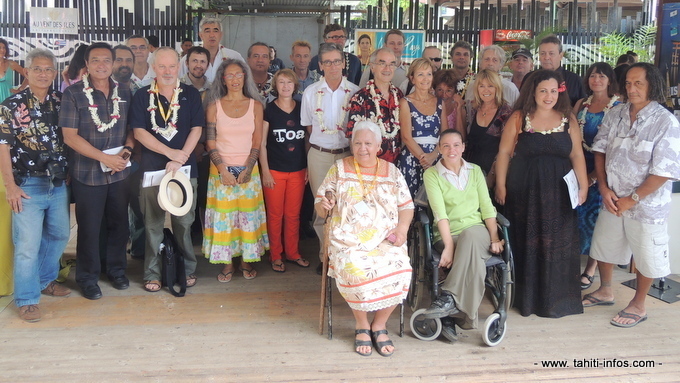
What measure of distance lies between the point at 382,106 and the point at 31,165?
7.75 ft

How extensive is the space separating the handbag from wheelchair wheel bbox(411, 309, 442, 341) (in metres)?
1.72

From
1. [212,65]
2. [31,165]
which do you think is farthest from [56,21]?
[31,165]

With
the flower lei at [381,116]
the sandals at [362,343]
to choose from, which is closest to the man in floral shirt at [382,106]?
the flower lei at [381,116]

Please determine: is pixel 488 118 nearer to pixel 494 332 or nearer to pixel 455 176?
pixel 455 176

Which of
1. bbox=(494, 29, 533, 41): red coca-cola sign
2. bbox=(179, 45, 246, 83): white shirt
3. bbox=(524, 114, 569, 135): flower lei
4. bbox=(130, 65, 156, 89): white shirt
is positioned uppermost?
bbox=(494, 29, 533, 41): red coca-cola sign

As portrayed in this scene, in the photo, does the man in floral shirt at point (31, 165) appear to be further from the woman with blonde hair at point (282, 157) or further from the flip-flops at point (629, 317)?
the flip-flops at point (629, 317)

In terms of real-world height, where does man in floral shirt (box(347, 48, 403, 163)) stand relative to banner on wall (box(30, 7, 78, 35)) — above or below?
below

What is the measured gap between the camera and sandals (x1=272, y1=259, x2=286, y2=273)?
4834 mm

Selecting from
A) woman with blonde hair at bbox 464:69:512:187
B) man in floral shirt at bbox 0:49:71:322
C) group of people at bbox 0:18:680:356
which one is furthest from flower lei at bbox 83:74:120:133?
woman with blonde hair at bbox 464:69:512:187

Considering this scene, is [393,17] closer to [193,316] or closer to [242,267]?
[242,267]

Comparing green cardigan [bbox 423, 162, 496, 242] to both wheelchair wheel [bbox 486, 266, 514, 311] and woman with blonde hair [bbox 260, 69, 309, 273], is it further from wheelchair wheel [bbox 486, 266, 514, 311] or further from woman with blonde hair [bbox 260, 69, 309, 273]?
woman with blonde hair [bbox 260, 69, 309, 273]

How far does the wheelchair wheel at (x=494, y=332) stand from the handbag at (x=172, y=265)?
2.14m

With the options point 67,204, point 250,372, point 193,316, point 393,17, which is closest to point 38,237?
point 67,204

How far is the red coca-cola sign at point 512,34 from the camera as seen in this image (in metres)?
9.41
